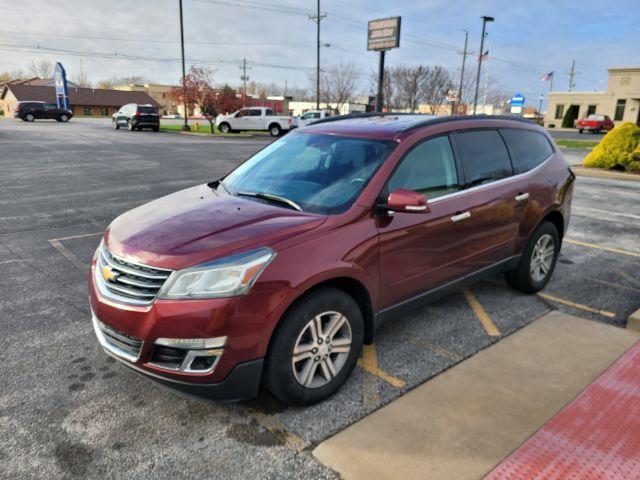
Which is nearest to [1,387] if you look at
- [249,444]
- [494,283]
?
[249,444]

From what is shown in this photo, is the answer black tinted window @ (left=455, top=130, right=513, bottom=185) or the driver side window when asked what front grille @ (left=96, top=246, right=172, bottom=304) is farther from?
black tinted window @ (left=455, top=130, right=513, bottom=185)

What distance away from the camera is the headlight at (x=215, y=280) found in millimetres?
2613

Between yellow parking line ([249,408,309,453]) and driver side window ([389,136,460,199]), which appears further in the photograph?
driver side window ([389,136,460,199])

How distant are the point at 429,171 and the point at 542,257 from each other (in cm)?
208

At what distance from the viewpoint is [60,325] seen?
4.13 metres

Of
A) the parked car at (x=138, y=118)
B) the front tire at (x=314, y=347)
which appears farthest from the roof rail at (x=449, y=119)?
the parked car at (x=138, y=118)

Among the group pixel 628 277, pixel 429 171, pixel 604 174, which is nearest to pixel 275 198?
pixel 429 171

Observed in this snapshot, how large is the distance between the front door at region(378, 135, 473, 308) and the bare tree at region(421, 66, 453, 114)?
49462 millimetres

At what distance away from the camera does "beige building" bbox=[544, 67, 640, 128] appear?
49094 millimetres

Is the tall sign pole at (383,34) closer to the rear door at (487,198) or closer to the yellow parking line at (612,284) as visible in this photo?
the yellow parking line at (612,284)

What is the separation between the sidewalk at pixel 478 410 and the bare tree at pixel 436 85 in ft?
163

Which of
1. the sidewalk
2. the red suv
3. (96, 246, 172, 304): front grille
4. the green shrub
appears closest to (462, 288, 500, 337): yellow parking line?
the sidewalk

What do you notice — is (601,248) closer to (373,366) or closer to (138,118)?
(373,366)

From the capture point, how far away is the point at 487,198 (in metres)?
4.14
